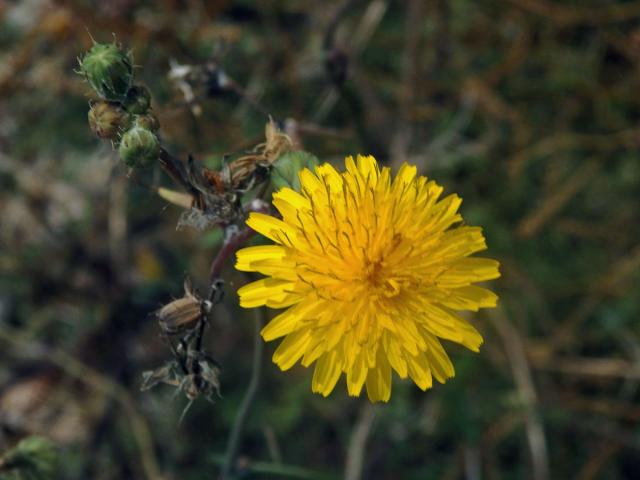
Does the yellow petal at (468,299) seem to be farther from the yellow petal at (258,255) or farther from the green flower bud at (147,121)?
the green flower bud at (147,121)

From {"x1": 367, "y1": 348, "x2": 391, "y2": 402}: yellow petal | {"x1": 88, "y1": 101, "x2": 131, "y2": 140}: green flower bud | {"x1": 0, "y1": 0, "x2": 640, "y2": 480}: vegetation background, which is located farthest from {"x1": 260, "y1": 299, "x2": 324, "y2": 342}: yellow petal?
{"x1": 0, "y1": 0, "x2": 640, "y2": 480}: vegetation background

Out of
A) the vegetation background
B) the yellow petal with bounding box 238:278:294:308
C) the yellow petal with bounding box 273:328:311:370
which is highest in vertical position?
the vegetation background

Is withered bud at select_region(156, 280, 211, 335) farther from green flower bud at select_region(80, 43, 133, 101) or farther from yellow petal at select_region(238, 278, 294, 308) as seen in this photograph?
green flower bud at select_region(80, 43, 133, 101)

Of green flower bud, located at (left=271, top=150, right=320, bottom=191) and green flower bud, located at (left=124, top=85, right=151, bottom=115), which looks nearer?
green flower bud, located at (left=124, top=85, right=151, bottom=115)

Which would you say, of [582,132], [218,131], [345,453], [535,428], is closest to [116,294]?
[218,131]

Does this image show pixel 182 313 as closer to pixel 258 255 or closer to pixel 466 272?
pixel 258 255

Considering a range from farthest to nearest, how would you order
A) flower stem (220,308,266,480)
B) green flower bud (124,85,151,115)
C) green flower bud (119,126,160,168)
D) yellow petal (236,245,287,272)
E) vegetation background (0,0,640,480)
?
vegetation background (0,0,640,480)
flower stem (220,308,266,480)
yellow petal (236,245,287,272)
green flower bud (124,85,151,115)
green flower bud (119,126,160,168)

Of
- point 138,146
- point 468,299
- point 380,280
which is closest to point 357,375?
point 380,280

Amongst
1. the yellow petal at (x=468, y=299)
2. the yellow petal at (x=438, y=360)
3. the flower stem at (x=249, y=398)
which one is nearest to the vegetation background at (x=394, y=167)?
the flower stem at (x=249, y=398)
